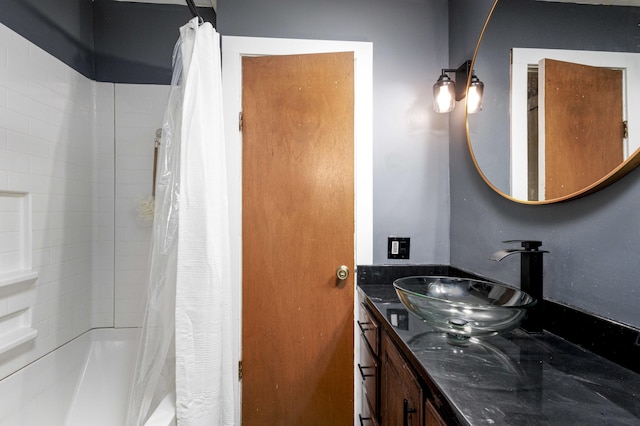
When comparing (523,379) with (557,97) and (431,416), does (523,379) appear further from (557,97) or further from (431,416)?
(557,97)

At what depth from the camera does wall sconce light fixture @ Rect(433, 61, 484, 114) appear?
1412 mm

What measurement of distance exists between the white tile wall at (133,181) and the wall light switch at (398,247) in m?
1.45

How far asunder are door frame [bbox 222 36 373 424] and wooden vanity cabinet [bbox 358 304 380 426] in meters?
0.09

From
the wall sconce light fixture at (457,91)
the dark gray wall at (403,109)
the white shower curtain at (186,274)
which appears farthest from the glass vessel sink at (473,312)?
the wall sconce light fixture at (457,91)

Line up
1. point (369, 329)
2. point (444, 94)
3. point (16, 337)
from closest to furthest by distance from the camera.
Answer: point (16, 337), point (369, 329), point (444, 94)

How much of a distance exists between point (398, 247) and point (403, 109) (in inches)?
31.0

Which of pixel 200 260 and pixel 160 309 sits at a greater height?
pixel 200 260

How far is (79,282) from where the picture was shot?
166 cm

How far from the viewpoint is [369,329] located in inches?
55.1

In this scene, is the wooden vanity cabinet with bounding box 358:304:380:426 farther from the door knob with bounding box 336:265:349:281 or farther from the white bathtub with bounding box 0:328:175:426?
the white bathtub with bounding box 0:328:175:426

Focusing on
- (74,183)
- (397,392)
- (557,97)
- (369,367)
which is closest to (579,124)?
(557,97)

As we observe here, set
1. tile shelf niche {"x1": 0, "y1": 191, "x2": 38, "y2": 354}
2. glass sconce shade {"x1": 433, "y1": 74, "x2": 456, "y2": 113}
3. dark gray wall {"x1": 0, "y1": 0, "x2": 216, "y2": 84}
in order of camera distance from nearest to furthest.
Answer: tile shelf niche {"x1": 0, "y1": 191, "x2": 38, "y2": 354} < glass sconce shade {"x1": 433, "y1": 74, "x2": 456, "y2": 113} < dark gray wall {"x1": 0, "y1": 0, "x2": 216, "y2": 84}

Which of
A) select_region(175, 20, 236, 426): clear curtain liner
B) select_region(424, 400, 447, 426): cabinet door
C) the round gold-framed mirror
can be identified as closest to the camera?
select_region(424, 400, 447, 426): cabinet door

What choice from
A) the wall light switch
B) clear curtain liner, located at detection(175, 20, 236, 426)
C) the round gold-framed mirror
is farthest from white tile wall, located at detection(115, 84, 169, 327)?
the round gold-framed mirror
